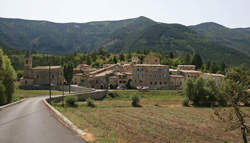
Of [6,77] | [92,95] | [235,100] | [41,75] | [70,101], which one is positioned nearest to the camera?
[235,100]

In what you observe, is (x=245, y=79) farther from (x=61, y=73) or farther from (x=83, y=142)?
(x=61, y=73)

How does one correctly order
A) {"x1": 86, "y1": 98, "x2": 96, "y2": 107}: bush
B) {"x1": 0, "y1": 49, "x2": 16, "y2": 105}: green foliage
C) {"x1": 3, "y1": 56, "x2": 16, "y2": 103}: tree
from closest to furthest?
{"x1": 0, "y1": 49, "x2": 16, "y2": 105}: green foliage, {"x1": 3, "y1": 56, "x2": 16, "y2": 103}: tree, {"x1": 86, "y1": 98, "x2": 96, "y2": 107}: bush

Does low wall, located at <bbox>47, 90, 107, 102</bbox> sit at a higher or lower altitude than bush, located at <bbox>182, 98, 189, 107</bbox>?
higher

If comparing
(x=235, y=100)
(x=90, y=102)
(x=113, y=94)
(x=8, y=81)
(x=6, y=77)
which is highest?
(x=6, y=77)

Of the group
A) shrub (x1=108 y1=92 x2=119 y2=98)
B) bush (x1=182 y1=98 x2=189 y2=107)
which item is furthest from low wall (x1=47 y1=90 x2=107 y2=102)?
bush (x1=182 y1=98 x2=189 y2=107)

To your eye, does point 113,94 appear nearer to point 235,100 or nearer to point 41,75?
point 41,75

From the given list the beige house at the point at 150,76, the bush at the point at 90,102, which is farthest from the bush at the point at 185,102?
the bush at the point at 90,102

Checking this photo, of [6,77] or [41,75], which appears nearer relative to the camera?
[6,77]

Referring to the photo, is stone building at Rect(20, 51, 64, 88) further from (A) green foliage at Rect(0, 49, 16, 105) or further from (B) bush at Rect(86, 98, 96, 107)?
(A) green foliage at Rect(0, 49, 16, 105)

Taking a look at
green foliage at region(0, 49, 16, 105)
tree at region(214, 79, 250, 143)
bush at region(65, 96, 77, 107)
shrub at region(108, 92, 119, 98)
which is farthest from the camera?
shrub at region(108, 92, 119, 98)

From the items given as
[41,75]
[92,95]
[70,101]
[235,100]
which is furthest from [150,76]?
[235,100]

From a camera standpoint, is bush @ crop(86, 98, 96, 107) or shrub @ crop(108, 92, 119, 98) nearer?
bush @ crop(86, 98, 96, 107)

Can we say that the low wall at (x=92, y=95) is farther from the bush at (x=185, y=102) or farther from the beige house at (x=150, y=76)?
the bush at (x=185, y=102)

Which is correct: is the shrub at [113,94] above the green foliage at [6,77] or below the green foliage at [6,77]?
below
